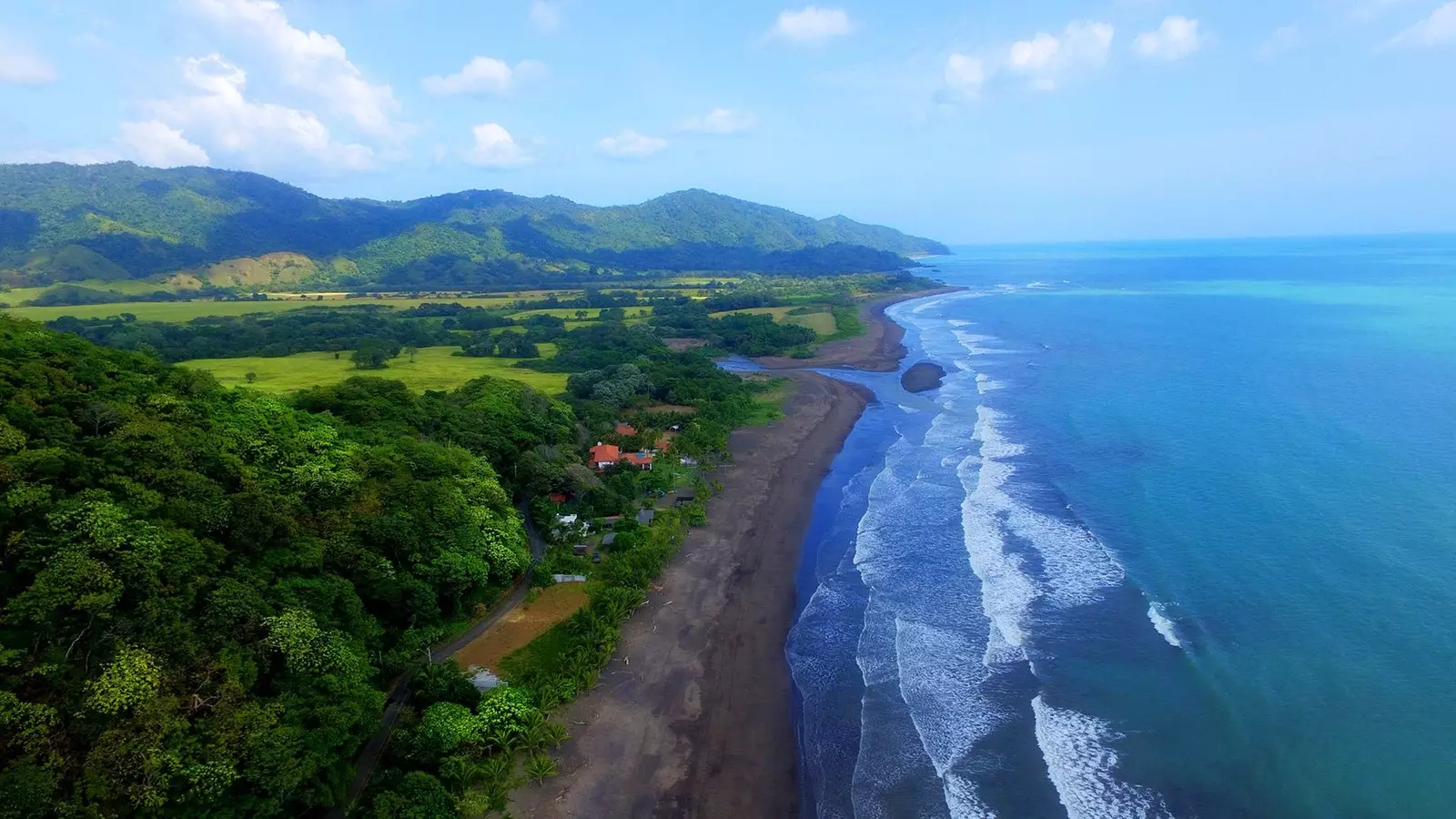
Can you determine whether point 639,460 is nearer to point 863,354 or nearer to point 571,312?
point 863,354

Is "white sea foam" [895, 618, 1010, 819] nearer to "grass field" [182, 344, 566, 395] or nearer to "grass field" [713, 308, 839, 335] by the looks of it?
"grass field" [182, 344, 566, 395]

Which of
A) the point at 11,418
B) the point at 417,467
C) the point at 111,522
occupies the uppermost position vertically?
the point at 11,418

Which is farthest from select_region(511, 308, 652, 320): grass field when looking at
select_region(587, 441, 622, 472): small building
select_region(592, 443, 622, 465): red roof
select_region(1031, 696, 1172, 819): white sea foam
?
select_region(1031, 696, 1172, 819): white sea foam

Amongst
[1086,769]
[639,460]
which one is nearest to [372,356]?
[639,460]

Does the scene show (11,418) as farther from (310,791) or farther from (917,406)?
(917,406)

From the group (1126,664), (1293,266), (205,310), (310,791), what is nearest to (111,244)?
(205,310)

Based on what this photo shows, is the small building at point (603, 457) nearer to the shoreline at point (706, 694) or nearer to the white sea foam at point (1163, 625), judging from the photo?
the shoreline at point (706, 694)
